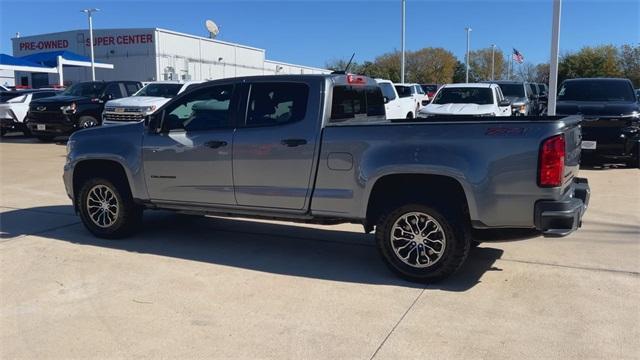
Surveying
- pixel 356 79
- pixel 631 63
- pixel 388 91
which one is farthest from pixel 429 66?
pixel 356 79

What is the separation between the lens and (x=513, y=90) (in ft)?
56.4

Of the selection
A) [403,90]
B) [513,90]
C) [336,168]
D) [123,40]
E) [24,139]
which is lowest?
[24,139]

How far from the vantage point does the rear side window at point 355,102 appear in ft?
18.7

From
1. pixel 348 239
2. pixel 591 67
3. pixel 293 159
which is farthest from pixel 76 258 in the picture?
pixel 591 67

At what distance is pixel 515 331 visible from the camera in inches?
161

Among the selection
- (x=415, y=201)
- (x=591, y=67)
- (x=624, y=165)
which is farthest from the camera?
(x=591, y=67)

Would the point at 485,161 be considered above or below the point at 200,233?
above

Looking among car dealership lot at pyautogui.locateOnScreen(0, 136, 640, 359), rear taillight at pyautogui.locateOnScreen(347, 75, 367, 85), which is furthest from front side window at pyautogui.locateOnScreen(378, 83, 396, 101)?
rear taillight at pyautogui.locateOnScreen(347, 75, 367, 85)

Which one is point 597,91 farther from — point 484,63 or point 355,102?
point 484,63

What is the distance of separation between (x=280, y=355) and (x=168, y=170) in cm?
302

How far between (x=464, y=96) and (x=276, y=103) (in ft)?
32.2

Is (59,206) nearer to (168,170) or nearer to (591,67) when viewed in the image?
(168,170)

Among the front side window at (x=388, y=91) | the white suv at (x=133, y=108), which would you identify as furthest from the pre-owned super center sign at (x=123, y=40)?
the front side window at (x=388, y=91)

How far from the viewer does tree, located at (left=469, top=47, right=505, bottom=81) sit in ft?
308
